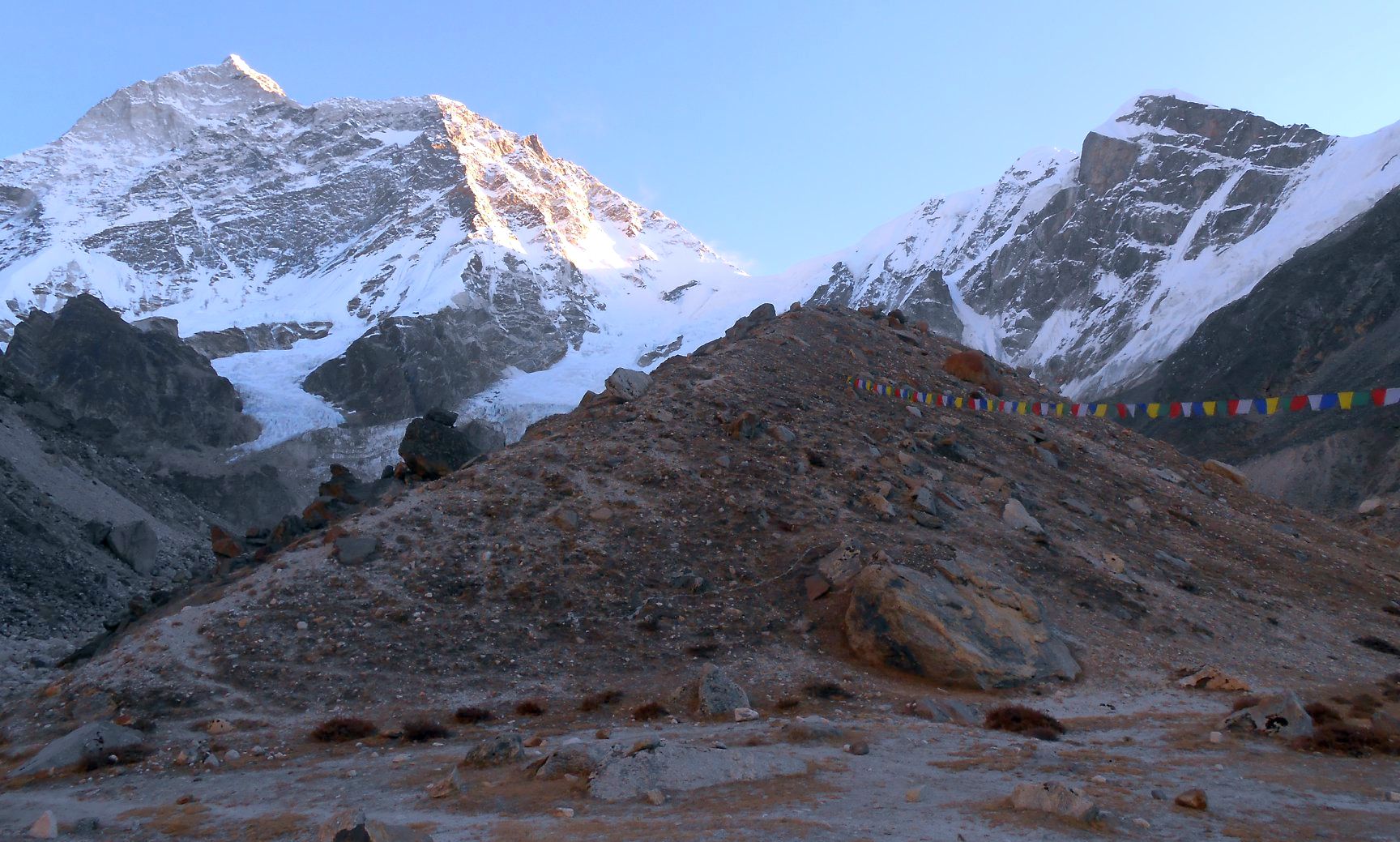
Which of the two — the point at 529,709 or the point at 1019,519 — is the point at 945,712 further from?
the point at 1019,519

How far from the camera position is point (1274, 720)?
39.0 feet

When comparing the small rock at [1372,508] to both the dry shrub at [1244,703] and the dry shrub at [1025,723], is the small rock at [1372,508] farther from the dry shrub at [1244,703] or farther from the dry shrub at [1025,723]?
the dry shrub at [1025,723]

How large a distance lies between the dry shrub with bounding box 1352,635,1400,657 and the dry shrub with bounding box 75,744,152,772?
837 inches

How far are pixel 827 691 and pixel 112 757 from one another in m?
9.57

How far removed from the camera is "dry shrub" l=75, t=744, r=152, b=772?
11242mm

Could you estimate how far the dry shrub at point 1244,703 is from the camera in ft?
42.6

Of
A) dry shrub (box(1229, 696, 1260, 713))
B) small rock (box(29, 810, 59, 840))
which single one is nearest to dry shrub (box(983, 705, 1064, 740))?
dry shrub (box(1229, 696, 1260, 713))

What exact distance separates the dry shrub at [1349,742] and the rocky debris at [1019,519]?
9213 millimetres

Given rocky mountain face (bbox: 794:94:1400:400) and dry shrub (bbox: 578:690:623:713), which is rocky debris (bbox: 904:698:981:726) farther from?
rocky mountain face (bbox: 794:94:1400:400)

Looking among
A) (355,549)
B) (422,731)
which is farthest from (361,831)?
(355,549)

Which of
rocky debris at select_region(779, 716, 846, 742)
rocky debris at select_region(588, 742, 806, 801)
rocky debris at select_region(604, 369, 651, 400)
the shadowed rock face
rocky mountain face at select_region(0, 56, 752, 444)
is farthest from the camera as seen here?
rocky mountain face at select_region(0, 56, 752, 444)

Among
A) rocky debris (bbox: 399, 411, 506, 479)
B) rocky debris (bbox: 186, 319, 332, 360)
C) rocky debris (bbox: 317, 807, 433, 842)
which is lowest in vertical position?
rocky debris (bbox: 317, 807, 433, 842)

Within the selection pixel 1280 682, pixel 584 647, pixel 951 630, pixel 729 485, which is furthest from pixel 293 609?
pixel 1280 682

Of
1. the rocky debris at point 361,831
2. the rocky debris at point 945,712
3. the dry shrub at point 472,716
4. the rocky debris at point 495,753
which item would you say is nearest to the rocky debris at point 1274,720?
the rocky debris at point 945,712
